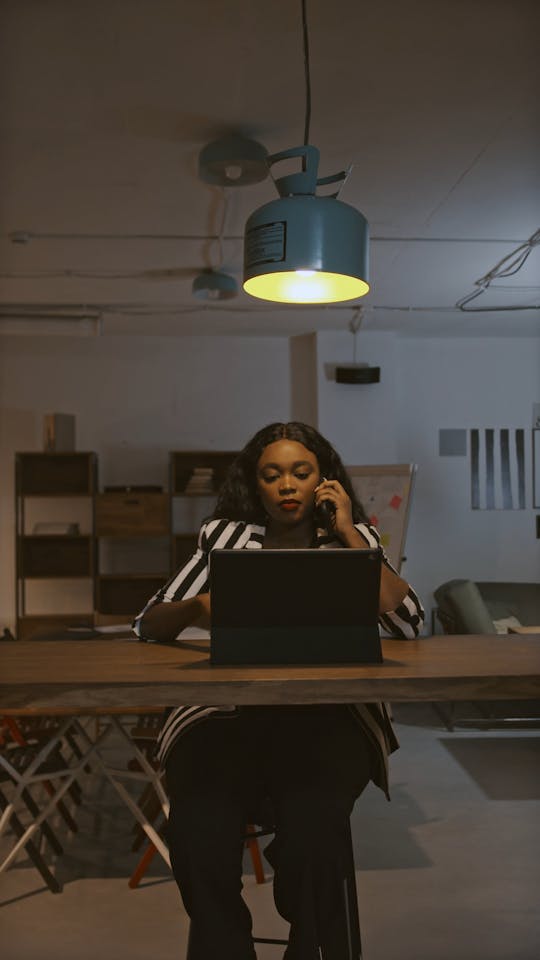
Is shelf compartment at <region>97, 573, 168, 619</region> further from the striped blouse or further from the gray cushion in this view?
the striped blouse

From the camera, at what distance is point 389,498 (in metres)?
5.90

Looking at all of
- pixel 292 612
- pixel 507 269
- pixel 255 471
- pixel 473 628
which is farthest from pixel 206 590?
pixel 507 269

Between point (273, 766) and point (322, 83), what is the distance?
8.25 feet

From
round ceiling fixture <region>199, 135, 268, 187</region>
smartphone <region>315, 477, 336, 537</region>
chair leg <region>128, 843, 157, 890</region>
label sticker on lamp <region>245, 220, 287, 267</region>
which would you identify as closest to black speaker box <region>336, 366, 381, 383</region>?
round ceiling fixture <region>199, 135, 268, 187</region>

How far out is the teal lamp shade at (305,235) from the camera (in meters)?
2.20

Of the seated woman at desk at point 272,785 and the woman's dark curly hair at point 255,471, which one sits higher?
the woman's dark curly hair at point 255,471

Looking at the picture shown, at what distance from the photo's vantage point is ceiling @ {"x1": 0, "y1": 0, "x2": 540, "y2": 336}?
286 cm

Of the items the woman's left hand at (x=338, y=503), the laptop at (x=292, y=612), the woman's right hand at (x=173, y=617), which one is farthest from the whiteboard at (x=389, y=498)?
the laptop at (x=292, y=612)

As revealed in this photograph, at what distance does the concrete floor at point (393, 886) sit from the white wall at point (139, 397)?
149 inches

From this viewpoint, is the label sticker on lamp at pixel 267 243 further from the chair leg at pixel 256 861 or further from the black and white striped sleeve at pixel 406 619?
the chair leg at pixel 256 861

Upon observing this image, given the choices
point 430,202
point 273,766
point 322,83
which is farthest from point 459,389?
point 273,766

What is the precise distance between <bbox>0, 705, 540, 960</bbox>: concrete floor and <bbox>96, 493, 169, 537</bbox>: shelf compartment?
294 cm

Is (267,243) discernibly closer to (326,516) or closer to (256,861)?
(326,516)

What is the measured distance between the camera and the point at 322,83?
10.5 feet
